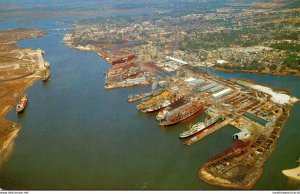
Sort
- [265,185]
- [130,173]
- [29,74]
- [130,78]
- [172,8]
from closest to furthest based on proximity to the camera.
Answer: [265,185]
[130,173]
[130,78]
[29,74]
[172,8]

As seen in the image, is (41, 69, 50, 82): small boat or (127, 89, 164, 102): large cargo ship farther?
(41, 69, 50, 82): small boat

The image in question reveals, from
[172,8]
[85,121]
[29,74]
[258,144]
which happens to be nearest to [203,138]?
[258,144]

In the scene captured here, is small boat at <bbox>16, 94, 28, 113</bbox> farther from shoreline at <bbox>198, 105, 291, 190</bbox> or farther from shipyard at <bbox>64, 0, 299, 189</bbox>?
shoreline at <bbox>198, 105, 291, 190</bbox>

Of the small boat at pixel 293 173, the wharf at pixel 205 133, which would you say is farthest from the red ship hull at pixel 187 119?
the small boat at pixel 293 173

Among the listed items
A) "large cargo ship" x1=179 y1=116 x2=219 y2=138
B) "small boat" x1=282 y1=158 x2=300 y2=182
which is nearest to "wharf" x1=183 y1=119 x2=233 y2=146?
"large cargo ship" x1=179 y1=116 x2=219 y2=138

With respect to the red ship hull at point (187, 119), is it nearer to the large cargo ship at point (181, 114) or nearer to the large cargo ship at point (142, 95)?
the large cargo ship at point (181, 114)

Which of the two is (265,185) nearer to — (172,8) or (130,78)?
(130,78)
